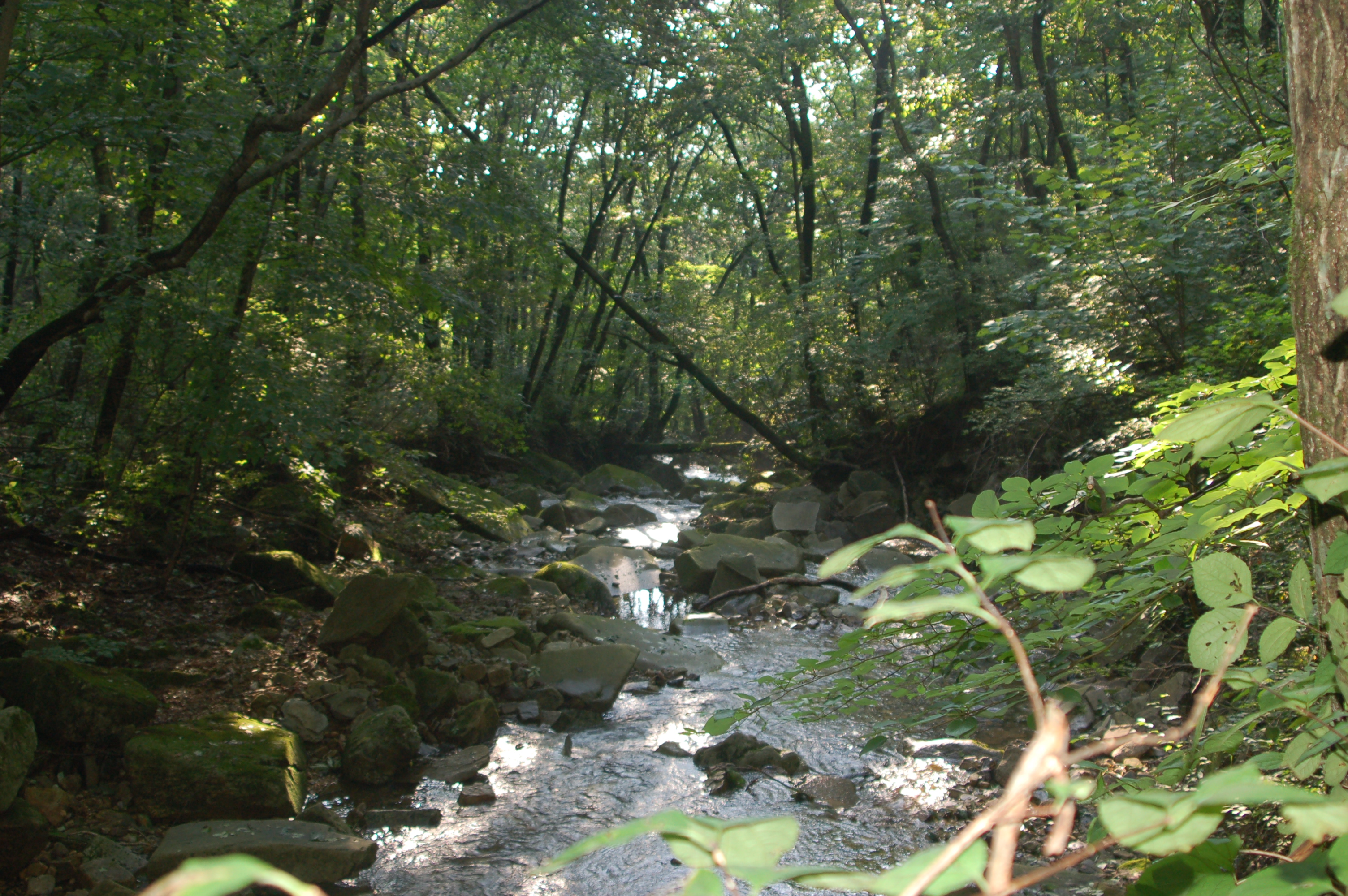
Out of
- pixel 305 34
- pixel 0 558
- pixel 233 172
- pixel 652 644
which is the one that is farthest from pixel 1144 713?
pixel 305 34

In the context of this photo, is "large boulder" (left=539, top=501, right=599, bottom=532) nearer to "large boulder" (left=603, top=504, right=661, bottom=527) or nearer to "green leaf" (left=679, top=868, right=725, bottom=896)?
"large boulder" (left=603, top=504, right=661, bottom=527)

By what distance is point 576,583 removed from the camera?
941cm

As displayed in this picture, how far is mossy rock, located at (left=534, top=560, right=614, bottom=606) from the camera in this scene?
933 cm

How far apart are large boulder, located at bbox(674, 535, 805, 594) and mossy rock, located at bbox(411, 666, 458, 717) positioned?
14.9ft

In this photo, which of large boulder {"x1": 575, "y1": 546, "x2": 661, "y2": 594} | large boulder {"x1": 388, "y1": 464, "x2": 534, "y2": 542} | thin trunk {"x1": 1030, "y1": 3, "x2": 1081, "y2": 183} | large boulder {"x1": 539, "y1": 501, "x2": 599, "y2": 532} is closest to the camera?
large boulder {"x1": 388, "y1": 464, "x2": 534, "y2": 542}

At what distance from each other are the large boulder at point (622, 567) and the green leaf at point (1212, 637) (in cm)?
915

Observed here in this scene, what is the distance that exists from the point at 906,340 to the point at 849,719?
869 cm

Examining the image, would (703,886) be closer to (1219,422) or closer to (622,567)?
(1219,422)

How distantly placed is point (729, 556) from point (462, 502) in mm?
3273

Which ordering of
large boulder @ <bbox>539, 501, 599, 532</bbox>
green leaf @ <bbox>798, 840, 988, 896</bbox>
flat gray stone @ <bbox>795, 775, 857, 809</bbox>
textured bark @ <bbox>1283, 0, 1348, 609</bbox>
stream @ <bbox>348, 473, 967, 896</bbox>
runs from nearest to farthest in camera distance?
green leaf @ <bbox>798, 840, 988, 896</bbox> → textured bark @ <bbox>1283, 0, 1348, 609</bbox> → stream @ <bbox>348, 473, 967, 896</bbox> → flat gray stone @ <bbox>795, 775, 857, 809</bbox> → large boulder @ <bbox>539, 501, 599, 532</bbox>

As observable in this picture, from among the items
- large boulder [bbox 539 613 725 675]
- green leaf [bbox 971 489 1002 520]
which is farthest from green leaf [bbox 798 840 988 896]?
large boulder [bbox 539 613 725 675]

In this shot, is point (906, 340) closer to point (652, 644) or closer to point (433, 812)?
point (652, 644)

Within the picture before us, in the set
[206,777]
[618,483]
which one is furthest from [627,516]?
[206,777]

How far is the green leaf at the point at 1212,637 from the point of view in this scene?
3.62 ft
